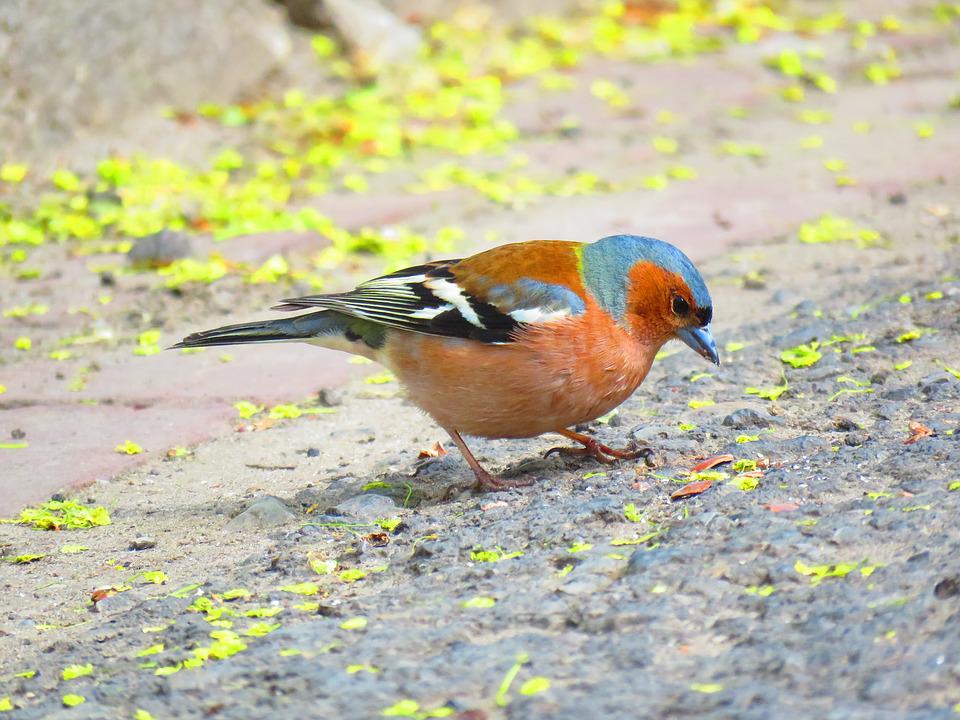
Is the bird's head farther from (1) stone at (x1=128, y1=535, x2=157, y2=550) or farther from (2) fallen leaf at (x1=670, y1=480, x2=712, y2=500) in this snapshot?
(1) stone at (x1=128, y1=535, x2=157, y2=550)

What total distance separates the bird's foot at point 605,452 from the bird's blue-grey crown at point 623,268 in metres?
0.39

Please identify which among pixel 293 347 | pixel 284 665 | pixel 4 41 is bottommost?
pixel 293 347

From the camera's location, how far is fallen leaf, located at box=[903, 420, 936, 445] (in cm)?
358

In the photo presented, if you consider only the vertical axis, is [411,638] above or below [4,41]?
below

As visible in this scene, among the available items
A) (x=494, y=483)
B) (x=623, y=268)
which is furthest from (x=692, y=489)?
(x=623, y=268)

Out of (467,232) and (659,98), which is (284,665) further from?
(659,98)

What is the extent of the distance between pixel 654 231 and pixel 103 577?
11.0 feet

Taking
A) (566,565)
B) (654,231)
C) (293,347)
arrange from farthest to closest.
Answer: (654,231), (293,347), (566,565)

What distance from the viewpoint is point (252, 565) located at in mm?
3389

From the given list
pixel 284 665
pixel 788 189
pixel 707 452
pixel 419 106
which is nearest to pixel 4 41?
pixel 419 106

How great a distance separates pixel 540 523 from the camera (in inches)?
131

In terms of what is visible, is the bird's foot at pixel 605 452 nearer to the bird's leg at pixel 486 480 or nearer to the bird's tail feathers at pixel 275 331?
the bird's leg at pixel 486 480

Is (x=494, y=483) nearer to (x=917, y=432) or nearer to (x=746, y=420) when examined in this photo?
(x=746, y=420)

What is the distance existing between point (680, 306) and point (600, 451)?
493 mm
